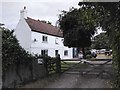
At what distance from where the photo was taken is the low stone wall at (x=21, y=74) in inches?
472

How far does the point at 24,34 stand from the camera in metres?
39.5

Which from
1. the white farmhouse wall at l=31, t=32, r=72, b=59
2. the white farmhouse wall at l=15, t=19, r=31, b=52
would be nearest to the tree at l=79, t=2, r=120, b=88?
the white farmhouse wall at l=15, t=19, r=31, b=52

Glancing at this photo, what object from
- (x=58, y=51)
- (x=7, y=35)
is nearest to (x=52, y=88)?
(x=7, y=35)

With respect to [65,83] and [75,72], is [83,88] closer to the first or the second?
[65,83]

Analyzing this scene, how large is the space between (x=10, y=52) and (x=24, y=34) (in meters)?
27.9

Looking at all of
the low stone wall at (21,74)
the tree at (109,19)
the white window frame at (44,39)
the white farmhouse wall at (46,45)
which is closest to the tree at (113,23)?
the tree at (109,19)

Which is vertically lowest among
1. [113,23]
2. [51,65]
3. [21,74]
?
[21,74]

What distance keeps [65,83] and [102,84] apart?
2013 mm

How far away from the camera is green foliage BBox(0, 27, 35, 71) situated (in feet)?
37.7

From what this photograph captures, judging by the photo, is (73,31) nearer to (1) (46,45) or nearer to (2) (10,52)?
(1) (46,45)

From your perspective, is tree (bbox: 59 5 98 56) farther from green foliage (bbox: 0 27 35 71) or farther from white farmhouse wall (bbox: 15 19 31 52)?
green foliage (bbox: 0 27 35 71)

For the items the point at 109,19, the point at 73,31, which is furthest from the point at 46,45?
the point at 109,19

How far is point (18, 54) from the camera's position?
1263 cm

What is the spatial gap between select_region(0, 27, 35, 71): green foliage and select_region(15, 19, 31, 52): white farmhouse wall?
84.3 feet
